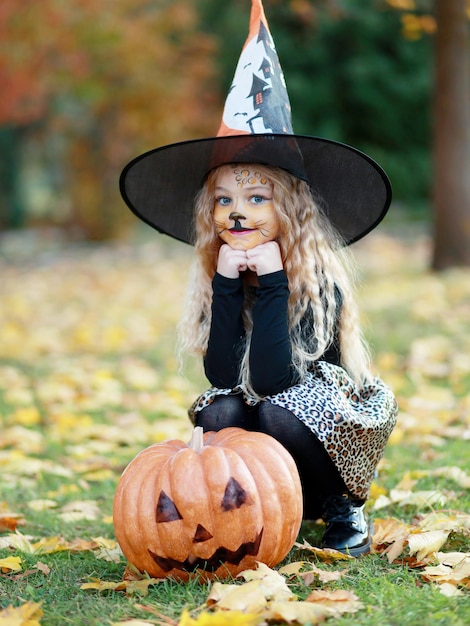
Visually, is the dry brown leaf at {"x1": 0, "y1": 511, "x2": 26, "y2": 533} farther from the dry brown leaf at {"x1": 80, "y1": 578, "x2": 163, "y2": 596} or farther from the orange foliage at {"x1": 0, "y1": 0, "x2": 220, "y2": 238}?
the orange foliage at {"x1": 0, "y1": 0, "x2": 220, "y2": 238}

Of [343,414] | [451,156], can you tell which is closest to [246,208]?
[343,414]

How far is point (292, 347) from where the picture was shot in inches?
101

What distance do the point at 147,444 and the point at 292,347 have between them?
1.67m

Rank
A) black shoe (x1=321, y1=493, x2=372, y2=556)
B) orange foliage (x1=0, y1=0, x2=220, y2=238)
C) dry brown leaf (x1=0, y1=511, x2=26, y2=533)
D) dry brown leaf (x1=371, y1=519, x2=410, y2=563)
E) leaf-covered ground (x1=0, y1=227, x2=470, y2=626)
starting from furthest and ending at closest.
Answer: orange foliage (x1=0, y1=0, x2=220, y2=238) → dry brown leaf (x1=0, y1=511, x2=26, y2=533) → black shoe (x1=321, y1=493, x2=372, y2=556) → dry brown leaf (x1=371, y1=519, x2=410, y2=563) → leaf-covered ground (x1=0, y1=227, x2=470, y2=626)

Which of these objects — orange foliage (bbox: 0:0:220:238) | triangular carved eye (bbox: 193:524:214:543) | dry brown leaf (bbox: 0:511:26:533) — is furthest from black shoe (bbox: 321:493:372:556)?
orange foliage (bbox: 0:0:220:238)

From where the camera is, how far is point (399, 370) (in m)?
5.32

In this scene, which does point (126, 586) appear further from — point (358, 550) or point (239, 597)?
point (358, 550)

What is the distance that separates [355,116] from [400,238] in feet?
22.7

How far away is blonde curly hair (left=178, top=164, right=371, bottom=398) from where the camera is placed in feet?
8.54

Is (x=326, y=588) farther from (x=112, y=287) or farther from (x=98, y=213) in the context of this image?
(x=98, y=213)

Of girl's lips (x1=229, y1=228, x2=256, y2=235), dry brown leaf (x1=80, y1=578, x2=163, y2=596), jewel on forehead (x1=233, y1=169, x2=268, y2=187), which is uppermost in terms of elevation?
jewel on forehead (x1=233, y1=169, x2=268, y2=187)

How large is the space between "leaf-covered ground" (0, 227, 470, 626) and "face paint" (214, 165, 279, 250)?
63 centimetres

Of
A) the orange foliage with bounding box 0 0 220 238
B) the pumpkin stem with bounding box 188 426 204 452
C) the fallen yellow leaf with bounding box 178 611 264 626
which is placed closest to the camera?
the fallen yellow leaf with bounding box 178 611 264 626

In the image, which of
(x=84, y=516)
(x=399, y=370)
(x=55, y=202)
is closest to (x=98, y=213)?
(x=55, y=202)
